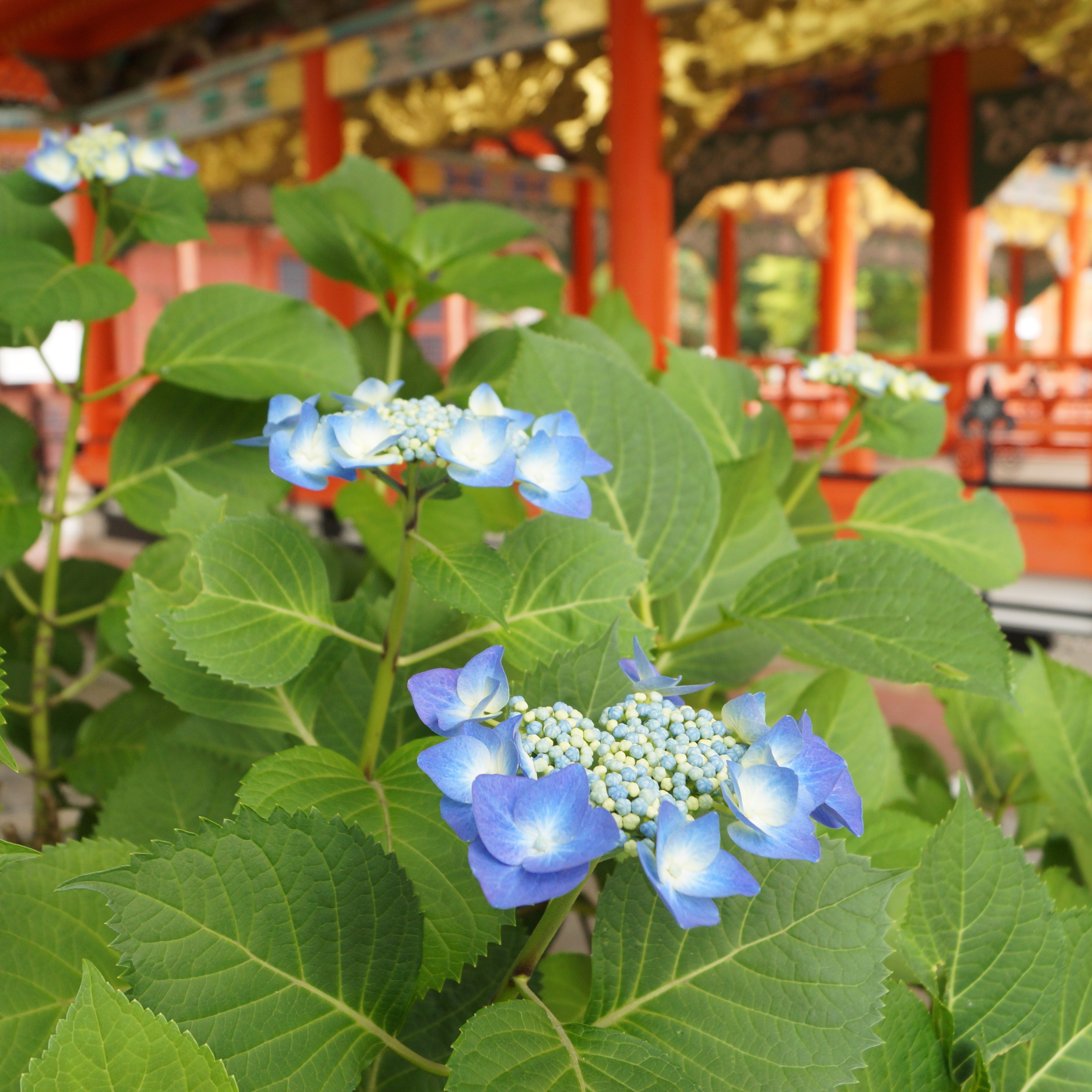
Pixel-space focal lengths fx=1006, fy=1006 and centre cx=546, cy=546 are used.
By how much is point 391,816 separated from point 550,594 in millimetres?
81

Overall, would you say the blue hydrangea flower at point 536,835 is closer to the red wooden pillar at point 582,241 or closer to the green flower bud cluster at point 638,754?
the green flower bud cluster at point 638,754

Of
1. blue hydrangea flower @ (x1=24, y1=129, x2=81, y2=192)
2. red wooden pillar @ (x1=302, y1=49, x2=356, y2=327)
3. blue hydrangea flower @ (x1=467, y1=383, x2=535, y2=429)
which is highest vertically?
red wooden pillar @ (x1=302, y1=49, x2=356, y2=327)

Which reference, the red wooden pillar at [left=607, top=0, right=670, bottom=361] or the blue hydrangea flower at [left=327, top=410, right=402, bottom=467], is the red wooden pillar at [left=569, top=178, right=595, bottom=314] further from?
the blue hydrangea flower at [left=327, top=410, right=402, bottom=467]

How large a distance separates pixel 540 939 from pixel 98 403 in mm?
5244

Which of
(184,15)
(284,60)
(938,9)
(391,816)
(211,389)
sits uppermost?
(184,15)

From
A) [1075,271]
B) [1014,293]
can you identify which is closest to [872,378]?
[1075,271]

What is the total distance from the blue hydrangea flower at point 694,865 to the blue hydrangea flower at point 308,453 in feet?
0.43

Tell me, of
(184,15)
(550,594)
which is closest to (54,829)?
(550,594)

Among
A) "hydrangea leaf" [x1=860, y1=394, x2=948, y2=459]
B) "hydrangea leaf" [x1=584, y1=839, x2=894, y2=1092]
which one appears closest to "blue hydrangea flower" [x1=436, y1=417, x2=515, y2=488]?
"hydrangea leaf" [x1=584, y1=839, x2=894, y2=1092]

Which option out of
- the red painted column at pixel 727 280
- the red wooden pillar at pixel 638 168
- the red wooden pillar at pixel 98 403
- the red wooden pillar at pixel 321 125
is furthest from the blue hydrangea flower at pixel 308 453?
the red painted column at pixel 727 280

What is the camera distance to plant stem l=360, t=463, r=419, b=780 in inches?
11.0

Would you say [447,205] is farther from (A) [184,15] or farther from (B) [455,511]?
Answer: (A) [184,15]

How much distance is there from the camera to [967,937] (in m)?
0.27

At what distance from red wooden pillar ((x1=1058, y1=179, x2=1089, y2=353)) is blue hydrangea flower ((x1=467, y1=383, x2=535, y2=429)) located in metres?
9.33
